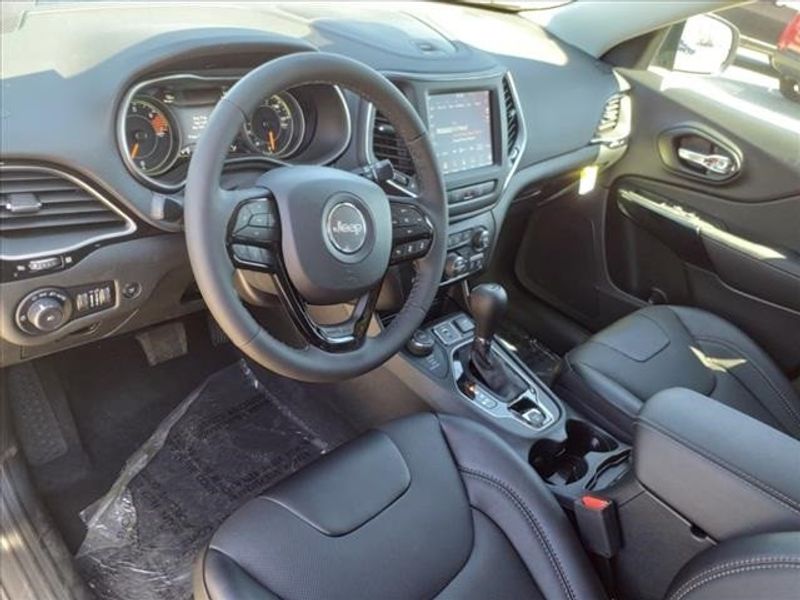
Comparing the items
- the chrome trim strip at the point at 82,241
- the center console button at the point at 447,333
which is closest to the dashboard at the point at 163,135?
the chrome trim strip at the point at 82,241

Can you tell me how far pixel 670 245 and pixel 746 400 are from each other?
547 mm

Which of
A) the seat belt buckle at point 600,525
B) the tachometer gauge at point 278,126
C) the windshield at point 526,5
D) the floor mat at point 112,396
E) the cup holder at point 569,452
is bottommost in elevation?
the floor mat at point 112,396

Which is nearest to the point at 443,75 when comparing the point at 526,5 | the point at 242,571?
the point at 526,5

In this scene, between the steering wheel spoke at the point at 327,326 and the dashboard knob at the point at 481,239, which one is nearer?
the steering wheel spoke at the point at 327,326

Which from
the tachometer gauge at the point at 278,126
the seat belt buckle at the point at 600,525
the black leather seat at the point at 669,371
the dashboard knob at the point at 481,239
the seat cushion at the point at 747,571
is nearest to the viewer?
the seat cushion at the point at 747,571

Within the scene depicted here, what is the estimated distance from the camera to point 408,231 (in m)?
1.25

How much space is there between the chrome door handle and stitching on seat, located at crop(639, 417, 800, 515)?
1.05m

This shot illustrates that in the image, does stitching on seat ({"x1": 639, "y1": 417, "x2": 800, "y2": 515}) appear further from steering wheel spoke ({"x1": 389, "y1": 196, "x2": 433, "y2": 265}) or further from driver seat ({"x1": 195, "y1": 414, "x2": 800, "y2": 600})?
steering wheel spoke ({"x1": 389, "y1": 196, "x2": 433, "y2": 265})

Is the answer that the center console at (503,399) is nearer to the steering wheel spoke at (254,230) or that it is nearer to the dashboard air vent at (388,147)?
the dashboard air vent at (388,147)

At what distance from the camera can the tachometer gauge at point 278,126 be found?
4.38 feet

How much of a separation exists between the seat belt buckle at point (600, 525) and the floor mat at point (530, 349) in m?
0.99

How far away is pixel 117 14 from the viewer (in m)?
1.26

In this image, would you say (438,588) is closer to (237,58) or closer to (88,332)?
(88,332)

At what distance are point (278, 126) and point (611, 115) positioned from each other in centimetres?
102
